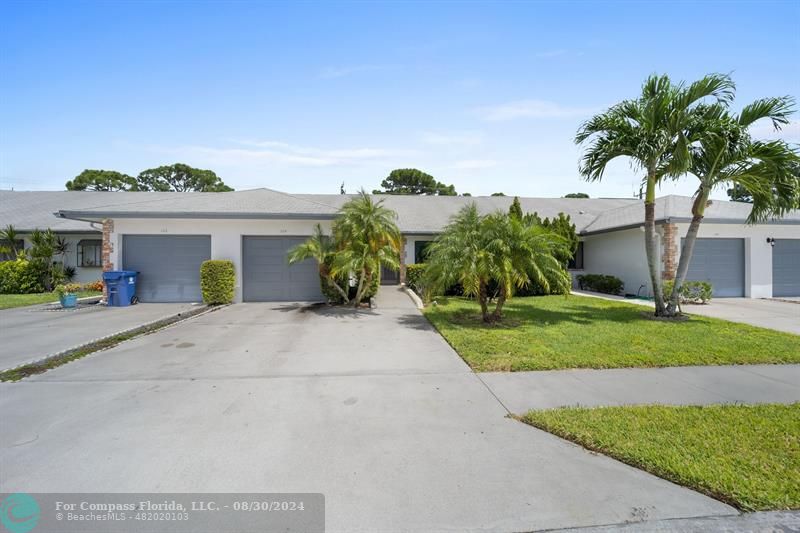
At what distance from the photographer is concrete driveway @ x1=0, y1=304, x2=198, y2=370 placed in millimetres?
7227

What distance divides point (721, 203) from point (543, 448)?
18715 mm

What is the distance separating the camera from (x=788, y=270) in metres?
15.3

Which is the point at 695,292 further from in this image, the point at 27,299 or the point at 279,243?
the point at 27,299

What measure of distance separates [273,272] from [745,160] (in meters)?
Answer: 14.4

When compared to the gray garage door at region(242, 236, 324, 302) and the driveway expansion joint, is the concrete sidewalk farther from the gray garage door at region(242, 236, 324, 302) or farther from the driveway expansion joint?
the gray garage door at region(242, 236, 324, 302)

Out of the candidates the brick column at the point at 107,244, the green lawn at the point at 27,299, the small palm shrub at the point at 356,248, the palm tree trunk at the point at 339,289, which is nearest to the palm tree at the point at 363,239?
the small palm shrub at the point at 356,248

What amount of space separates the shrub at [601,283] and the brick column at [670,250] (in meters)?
2.26

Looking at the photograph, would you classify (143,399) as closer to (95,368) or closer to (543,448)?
(95,368)

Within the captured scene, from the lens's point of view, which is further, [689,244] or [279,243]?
[279,243]

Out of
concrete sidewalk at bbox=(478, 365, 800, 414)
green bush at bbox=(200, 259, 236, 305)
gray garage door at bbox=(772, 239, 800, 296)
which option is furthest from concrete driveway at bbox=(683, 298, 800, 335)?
green bush at bbox=(200, 259, 236, 305)

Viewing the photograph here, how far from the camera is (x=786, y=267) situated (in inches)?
600

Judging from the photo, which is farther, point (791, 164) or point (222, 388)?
point (791, 164)

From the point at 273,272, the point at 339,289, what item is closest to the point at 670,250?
the point at 339,289

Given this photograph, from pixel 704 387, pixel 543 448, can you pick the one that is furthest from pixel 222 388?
pixel 704 387
